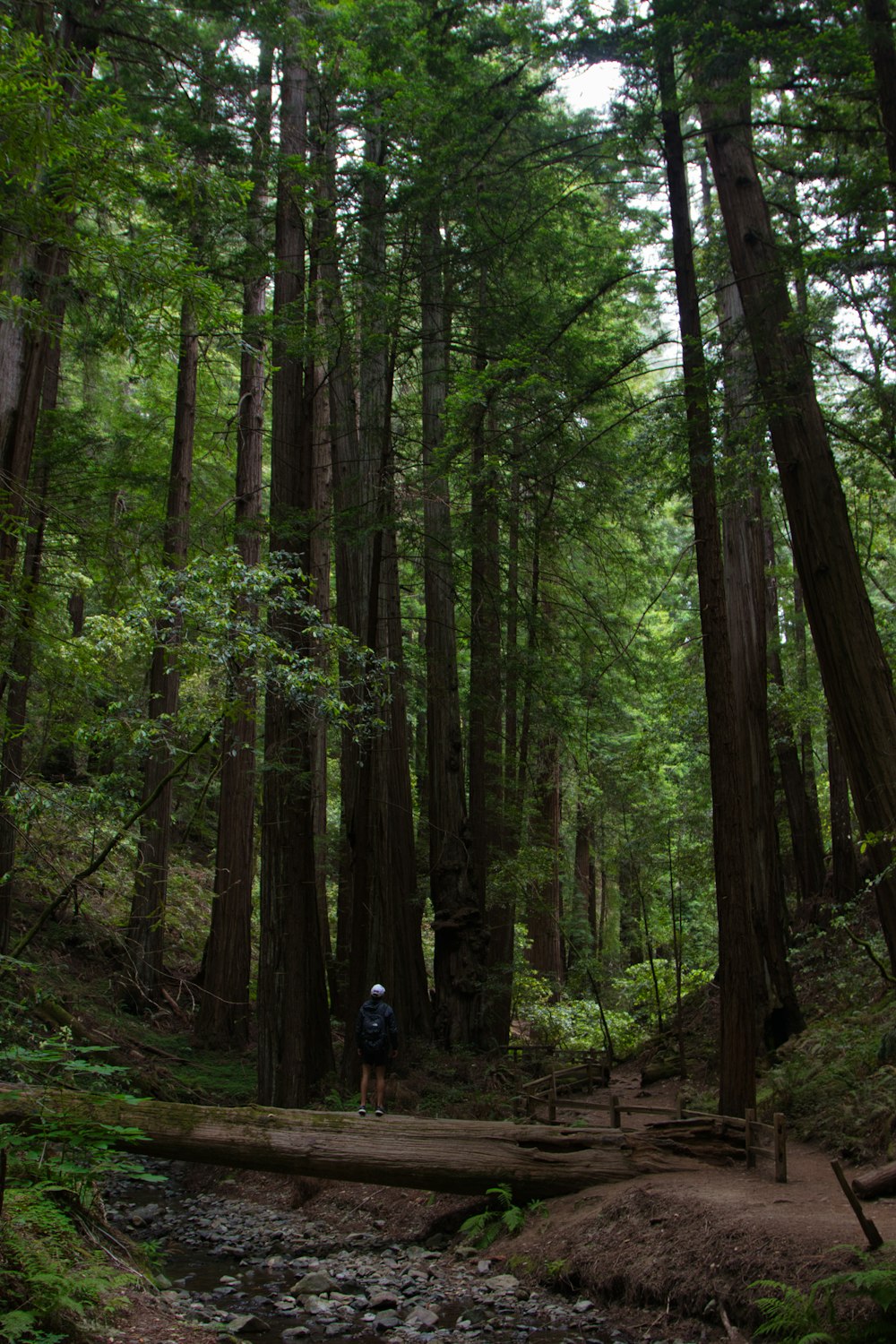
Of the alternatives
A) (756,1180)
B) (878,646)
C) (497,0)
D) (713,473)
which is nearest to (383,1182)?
(756,1180)

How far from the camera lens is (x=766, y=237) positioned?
9.76m

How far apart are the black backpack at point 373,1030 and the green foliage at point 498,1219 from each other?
2.05 m

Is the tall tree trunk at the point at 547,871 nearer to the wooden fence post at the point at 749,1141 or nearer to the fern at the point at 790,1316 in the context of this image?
the wooden fence post at the point at 749,1141

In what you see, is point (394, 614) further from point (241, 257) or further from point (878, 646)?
point (878, 646)

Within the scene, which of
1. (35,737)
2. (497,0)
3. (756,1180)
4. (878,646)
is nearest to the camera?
(756,1180)

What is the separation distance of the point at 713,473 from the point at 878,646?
2357 millimetres

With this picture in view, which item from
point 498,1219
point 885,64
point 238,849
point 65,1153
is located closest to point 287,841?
point 498,1219

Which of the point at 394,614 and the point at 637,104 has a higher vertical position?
the point at 637,104

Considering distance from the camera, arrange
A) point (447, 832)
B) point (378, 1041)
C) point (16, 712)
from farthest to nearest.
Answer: point (447, 832), point (16, 712), point (378, 1041)

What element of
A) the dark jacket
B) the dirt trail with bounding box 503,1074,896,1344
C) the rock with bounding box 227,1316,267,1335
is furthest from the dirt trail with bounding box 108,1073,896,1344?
the dark jacket

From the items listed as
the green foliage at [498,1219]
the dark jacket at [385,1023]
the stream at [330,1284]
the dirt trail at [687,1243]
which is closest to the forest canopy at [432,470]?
the dark jacket at [385,1023]

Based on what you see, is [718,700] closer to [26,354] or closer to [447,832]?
[447,832]

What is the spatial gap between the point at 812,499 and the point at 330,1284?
7902 mm

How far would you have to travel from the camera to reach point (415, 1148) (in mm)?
8539
